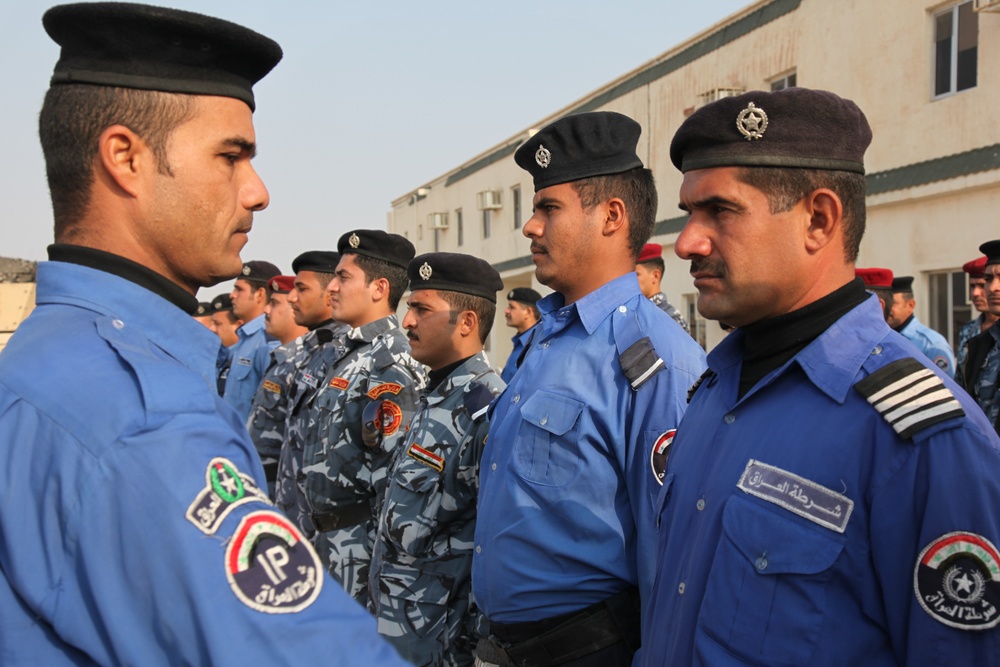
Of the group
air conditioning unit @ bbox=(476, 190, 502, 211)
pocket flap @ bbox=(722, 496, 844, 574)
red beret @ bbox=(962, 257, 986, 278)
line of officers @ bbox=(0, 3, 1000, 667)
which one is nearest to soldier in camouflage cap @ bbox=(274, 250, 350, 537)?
line of officers @ bbox=(0, 3, 1000, 667)

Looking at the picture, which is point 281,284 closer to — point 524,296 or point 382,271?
point 524,296

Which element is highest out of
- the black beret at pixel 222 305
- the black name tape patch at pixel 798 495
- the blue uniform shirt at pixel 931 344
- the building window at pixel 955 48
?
the building window at pixel 955 48

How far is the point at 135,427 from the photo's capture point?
1.22 meters

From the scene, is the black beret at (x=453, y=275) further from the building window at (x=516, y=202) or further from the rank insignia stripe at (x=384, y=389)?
the building window at (x=516, y=202)

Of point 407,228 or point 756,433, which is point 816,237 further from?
point 407,228

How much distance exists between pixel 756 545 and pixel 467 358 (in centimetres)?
282

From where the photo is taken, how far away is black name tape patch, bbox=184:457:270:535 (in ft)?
3.94

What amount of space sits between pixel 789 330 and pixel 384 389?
3250mm

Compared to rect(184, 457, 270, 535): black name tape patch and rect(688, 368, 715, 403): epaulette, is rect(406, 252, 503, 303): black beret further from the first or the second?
rect(184, 457, 270, 535): black name tape patch

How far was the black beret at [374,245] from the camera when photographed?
593cm

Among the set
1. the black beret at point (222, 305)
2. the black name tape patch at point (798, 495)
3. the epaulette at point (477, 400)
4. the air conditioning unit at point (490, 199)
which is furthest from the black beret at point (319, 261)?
the air conditioning unit at point (490, 199)

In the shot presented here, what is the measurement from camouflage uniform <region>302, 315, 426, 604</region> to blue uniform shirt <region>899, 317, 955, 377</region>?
5932 millimetres

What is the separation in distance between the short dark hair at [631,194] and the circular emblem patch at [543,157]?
0.49 feet

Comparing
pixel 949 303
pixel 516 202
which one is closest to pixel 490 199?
pixel 516 202
